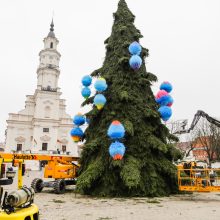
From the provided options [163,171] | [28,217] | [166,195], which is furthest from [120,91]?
[28,217]

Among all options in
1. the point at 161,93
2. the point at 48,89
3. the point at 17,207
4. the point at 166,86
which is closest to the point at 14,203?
the point at 17,207

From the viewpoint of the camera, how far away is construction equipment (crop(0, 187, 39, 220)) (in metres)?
4.31

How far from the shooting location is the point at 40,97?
6347 cm

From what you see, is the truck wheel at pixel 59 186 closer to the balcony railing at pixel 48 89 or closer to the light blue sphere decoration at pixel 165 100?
the light blue sphere decoration at pixel 165 100

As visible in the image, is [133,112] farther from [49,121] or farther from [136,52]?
[49,121]

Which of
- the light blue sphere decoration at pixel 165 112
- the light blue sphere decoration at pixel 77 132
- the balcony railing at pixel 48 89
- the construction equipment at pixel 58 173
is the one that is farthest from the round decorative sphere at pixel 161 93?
the balcony railing at pixel 48 89

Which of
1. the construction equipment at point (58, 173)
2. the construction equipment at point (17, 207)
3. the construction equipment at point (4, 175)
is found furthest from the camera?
the construction equipment at point (58, 173)

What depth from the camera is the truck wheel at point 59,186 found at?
48.3 ft

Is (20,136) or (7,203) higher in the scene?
(20,136)

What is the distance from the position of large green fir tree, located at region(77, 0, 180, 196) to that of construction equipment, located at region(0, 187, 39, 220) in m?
7.32

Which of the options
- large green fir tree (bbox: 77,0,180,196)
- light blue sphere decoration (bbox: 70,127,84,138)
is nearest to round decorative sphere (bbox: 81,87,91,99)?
large green fir tree (bbox: 77,0,180,196)

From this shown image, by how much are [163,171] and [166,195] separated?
48.2 inches

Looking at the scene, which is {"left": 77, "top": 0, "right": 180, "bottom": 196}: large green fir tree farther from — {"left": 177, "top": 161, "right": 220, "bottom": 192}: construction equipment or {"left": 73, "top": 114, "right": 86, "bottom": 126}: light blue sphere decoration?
{"left": 177, "top": 161, "right": 220, "bottom": 192}: construction equipment

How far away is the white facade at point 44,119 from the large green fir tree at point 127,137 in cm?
4810
